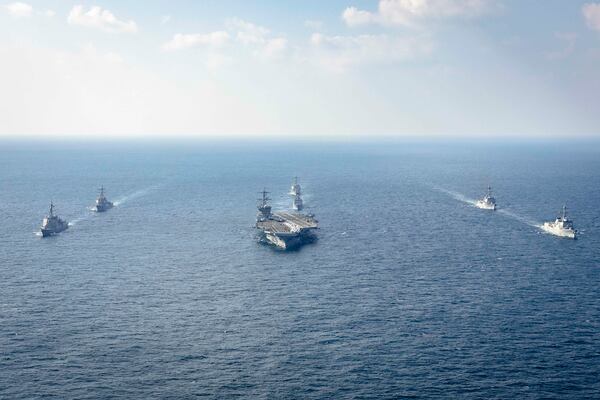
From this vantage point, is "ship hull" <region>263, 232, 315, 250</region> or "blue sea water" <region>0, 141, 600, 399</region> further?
"ship hull" <region>263, 232, 315, 250</region>

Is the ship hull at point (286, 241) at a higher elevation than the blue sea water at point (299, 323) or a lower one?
higher

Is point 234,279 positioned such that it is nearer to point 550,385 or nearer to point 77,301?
point 77,301

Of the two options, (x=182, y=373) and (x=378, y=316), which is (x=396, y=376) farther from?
(x=182, y=373)

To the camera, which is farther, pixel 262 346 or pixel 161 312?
pixel 161 312

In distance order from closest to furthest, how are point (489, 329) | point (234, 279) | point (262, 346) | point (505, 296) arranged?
point (262, 346)
point (489, 329)
point (505, 296)
point (234, 279)

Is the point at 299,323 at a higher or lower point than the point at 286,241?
lower

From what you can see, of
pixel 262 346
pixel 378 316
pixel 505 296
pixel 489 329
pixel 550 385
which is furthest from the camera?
pixel 505 296

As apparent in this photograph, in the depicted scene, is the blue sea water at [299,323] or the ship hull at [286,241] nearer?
the blue sea water at [299,323]

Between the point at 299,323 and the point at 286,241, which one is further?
the point at 286,241

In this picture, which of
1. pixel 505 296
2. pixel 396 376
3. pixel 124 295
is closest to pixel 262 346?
pixel 396 376

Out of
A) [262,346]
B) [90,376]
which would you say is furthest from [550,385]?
[90,376]

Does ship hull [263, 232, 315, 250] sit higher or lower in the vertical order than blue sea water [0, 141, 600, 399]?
higher
